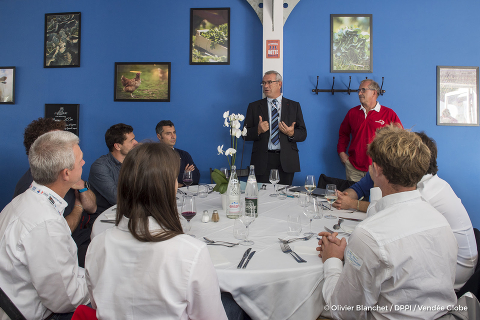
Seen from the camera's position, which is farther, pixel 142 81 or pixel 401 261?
pixel 142 81

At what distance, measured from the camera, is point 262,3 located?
13.1 ft

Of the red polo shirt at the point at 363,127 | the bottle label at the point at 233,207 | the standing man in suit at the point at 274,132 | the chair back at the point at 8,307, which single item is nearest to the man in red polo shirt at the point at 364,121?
the red polo shirt at the point at 363,127

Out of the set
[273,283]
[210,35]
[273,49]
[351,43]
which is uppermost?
[210,35]

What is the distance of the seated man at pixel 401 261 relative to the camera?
0.98m

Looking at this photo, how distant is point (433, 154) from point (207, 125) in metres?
3.05

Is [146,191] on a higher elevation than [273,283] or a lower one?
higher

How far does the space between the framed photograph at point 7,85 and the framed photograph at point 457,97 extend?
18.9 ft

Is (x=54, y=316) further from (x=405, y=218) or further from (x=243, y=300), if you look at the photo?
(x=405, y=218)

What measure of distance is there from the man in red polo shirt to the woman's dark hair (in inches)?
122

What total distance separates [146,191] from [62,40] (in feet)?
14.3

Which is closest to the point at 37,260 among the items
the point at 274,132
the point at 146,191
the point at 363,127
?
the point at 146,191

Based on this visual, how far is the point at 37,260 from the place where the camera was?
1101 mm

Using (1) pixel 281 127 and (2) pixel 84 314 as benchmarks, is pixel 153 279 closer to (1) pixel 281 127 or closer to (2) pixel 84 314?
(2) pixel 84 314

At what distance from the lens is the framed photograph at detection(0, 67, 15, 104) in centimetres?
437
